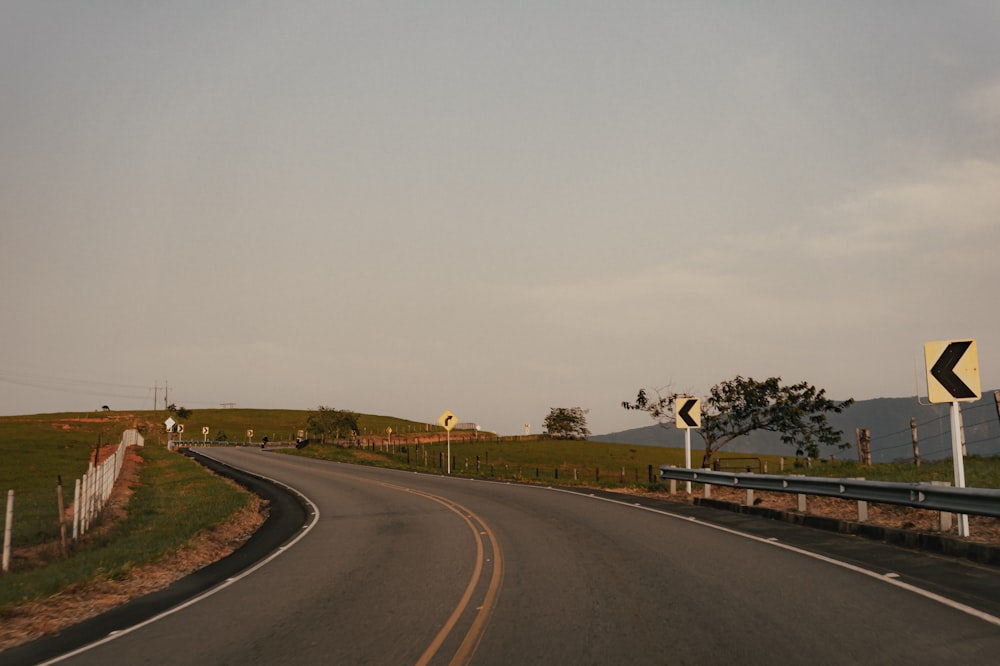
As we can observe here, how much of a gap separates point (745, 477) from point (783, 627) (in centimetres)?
1299

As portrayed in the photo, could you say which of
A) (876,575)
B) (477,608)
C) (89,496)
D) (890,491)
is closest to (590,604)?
(477,608)

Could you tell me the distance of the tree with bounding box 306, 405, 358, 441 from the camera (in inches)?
4313

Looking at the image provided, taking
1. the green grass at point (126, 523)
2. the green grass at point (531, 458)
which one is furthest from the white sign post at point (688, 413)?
the green grass at point (531, 458)

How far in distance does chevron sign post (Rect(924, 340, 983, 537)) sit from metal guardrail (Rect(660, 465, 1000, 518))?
1.76 feet

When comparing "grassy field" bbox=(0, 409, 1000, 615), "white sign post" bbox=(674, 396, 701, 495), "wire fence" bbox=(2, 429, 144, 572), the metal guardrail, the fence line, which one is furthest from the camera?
"white sign post" bbox=(674, 396, 701, 495)

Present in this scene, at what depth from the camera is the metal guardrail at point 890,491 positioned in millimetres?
11234

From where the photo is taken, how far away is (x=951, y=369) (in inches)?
507

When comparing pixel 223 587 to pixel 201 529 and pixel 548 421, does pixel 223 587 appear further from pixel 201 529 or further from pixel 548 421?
pixel 548 421

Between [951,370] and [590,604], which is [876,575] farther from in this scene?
[951,370]

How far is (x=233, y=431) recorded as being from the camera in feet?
527

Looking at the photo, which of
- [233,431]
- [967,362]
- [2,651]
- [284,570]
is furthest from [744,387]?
[233,431]

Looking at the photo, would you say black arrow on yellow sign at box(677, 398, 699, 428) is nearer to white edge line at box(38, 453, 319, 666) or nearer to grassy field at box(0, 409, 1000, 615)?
grassy field at box(0, 409, 1000, 615)

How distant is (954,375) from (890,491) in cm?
240

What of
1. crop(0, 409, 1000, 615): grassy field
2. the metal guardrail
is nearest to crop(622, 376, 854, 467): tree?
crop(0, 409, 1000, 615): grassy field
